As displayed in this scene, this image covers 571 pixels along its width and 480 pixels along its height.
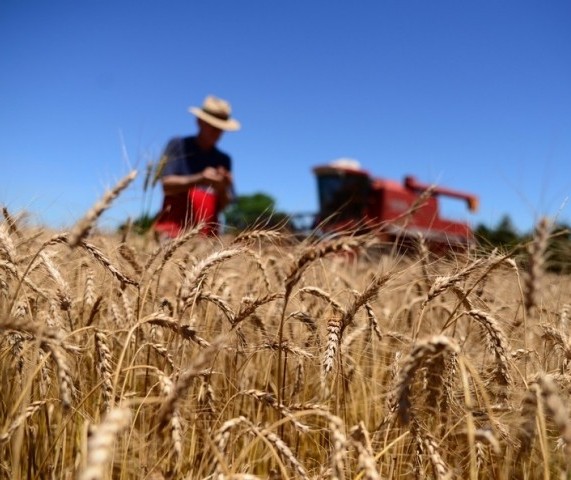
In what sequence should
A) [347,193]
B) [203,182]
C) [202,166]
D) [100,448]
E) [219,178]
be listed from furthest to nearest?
[347,193] < [202,166] < [219,178] < [203,182] < [100,448]

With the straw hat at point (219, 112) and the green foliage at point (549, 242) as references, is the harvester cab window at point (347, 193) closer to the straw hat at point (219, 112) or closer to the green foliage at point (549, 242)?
the straw hat at point (219, 112)

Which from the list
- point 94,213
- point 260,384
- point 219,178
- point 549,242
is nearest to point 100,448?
point 94,213

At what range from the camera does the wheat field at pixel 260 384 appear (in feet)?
3.63

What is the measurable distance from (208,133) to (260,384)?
387 centimetres

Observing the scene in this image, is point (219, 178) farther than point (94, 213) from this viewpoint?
Yes

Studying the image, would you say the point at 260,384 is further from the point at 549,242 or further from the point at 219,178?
the point at 219,178

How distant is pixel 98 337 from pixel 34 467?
475 millimetres

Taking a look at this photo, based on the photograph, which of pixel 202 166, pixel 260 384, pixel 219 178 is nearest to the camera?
pixel 260 384

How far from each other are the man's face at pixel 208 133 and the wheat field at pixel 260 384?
3478 millimetres

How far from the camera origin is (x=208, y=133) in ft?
18.5

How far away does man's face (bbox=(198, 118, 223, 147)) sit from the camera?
5637 mm

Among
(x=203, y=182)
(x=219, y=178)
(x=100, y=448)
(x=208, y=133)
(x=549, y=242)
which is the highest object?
(x=208, y=133)

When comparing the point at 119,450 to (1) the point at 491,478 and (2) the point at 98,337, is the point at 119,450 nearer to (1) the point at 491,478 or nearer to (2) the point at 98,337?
(2) the point at 98,337

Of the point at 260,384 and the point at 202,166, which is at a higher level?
the point at 202,166
